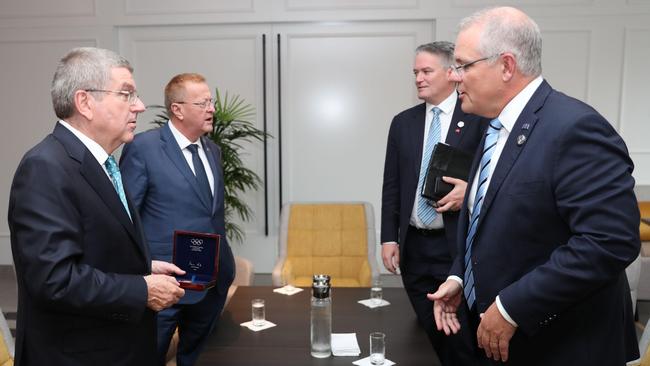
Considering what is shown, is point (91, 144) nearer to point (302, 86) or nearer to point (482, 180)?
point (482, 180)

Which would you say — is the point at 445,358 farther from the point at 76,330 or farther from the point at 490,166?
the point at 76,330

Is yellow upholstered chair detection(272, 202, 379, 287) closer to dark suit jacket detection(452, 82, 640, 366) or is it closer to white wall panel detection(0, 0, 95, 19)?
dark suit jacket detection(452, 82, 640, 366)

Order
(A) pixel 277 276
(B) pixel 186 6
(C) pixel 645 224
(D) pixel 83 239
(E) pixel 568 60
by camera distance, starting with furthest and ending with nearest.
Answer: (B) pixel 186 6 < (E) pixel 568 60 < (C) pixel 645 224 < (A) pixel 277 276 < (D) pixel 83 239

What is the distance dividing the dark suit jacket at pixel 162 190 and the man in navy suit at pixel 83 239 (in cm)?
81

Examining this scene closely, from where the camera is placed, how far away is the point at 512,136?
4.89 feet

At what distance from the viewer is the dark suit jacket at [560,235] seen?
129cm

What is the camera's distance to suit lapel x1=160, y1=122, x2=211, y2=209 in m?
2.64

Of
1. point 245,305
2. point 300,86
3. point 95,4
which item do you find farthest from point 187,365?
point 95,4

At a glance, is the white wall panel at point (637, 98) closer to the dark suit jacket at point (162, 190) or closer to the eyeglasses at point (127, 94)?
the dark suit jacket at point (162, 190)

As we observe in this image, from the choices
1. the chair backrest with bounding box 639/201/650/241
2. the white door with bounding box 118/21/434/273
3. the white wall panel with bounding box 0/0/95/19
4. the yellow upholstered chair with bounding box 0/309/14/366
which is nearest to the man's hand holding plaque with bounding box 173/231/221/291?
the yellow upholstered chair with bounding box 0/309/14/366

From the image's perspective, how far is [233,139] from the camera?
15.4 feet

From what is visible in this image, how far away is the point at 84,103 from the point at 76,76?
8 cm

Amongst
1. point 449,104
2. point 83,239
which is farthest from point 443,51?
point 83,239

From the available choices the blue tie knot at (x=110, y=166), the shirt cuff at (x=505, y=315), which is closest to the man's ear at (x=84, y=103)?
the blue tie knot at (x=110, y=166)
